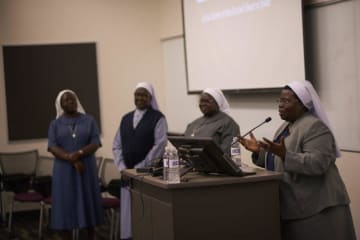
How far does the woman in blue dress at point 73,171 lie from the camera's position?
5672 mm

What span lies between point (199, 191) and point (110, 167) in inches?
151

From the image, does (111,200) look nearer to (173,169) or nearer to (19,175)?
(19,175)

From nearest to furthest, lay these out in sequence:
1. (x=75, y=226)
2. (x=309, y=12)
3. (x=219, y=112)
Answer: (x=219, y=112) → (x=309, y=12) → (x=75, y=226)

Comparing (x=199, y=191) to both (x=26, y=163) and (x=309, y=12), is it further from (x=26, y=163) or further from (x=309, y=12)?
(x=26, y=163)

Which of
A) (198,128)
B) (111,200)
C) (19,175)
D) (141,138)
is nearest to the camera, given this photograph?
(198,128)

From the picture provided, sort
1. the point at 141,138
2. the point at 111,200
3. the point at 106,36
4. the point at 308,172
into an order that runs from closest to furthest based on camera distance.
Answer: the point at 308,172, the point at 141,138, the point at 111,200, the point at 106,36

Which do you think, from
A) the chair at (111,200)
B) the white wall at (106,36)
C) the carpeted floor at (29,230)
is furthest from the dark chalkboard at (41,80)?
the chair at (111,200)

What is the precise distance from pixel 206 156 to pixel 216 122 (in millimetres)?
1255

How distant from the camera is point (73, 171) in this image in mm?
5711

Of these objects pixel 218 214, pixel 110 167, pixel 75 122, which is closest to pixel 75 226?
pixel 75 122

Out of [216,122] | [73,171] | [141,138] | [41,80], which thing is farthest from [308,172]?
[41,80]

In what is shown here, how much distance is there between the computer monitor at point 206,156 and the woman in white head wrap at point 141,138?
1787 millimetres

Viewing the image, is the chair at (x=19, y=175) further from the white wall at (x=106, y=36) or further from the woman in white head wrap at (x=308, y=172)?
the woman in white head wrap at (x=308, y=172)

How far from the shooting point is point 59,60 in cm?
813
